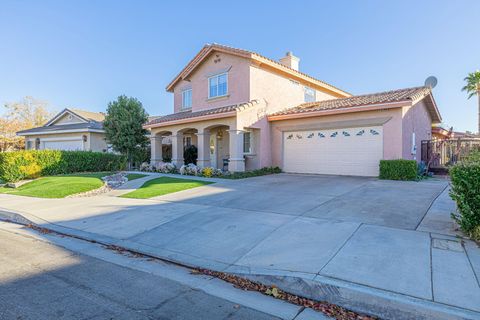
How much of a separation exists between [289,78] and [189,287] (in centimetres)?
1716

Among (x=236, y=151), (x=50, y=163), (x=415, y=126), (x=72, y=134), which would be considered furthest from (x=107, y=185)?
(x=72, y=134)

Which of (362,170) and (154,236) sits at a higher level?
(362,170)

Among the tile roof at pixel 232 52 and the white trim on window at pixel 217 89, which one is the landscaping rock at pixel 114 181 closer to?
the white trim on window at pixel 217 89

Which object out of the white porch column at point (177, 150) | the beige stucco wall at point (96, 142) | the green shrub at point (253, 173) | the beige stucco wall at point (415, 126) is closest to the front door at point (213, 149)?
the white porch column at point (177, 150)

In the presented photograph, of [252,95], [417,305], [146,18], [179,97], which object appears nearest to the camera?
[417,305]

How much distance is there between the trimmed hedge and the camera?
53.8 ft

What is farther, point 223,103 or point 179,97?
point 179,97

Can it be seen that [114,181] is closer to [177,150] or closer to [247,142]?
[177,150]

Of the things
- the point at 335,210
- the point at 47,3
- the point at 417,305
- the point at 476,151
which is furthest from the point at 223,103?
the point at 417,305

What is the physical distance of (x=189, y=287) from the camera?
4.07 m

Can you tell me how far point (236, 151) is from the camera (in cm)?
1562

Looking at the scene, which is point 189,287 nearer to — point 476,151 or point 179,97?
point 476,151

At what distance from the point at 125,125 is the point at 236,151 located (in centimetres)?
1075

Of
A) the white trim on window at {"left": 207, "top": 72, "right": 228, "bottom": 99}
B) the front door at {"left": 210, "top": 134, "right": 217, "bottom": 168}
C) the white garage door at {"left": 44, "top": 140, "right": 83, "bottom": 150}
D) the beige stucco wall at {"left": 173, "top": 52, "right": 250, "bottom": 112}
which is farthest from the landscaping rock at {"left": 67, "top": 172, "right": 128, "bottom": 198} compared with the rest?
the white garage door at {"left": 44, "top": 140, "right": 83, "bottom": 150}
